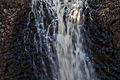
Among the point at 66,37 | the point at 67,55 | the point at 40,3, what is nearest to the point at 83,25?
the point at 66,37

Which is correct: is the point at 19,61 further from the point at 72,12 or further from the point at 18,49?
the point at 72,12

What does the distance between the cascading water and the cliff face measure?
0.43 metres

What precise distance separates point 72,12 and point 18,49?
66.1 inches

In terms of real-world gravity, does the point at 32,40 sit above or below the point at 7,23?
below

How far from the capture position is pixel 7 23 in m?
3.83

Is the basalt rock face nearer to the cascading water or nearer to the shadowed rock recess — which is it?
the shadowed rock recess

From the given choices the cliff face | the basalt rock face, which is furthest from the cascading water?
the cliff face

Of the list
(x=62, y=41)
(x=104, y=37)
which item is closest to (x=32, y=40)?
(x=62, y=41)

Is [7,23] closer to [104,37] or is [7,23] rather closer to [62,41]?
[62,41]

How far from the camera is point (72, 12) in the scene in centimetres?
379

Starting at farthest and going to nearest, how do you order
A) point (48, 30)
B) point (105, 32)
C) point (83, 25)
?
point (48, 30)
point (83, 25)
point (105, 32)

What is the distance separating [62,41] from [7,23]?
1.50 metres

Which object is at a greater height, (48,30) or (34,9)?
(34,9)

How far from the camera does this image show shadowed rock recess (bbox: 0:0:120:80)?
3182 millimetres
